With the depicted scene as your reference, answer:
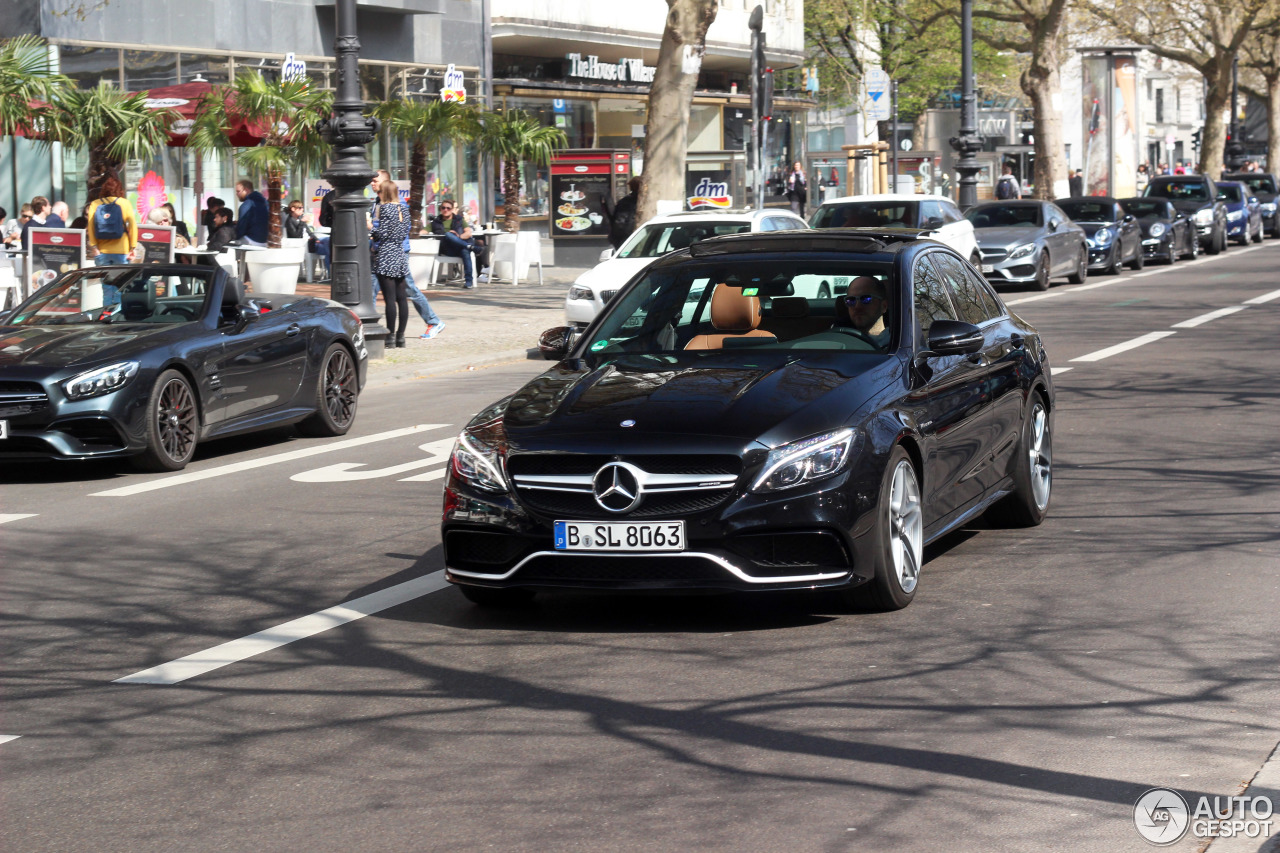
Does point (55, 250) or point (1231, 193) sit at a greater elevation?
point (1231, 193)

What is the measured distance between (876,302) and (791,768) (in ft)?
10.5

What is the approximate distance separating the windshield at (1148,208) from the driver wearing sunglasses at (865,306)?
31.1 meters

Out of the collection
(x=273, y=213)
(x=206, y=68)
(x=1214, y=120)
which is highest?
(x=1214, y=120)

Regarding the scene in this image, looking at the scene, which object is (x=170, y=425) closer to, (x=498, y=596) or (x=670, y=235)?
(x=498, y=596)

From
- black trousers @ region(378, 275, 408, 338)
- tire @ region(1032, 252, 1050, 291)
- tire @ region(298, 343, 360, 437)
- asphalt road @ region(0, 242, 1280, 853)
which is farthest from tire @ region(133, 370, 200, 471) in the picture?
tire @ region(1032, 252, 1050, 291)

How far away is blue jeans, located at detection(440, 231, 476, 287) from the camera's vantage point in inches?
1161

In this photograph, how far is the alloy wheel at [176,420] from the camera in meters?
11.7

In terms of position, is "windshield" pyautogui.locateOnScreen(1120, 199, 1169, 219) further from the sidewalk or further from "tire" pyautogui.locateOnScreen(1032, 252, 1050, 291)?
the sidewalk

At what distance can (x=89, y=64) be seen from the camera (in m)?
29.5

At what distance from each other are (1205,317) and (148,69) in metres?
17.9

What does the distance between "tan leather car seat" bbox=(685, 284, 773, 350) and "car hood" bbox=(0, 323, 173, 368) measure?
495cm

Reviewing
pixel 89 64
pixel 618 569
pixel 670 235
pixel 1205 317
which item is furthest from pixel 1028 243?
pixel 618 569

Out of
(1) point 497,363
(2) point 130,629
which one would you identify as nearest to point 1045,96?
(1) point 497,363

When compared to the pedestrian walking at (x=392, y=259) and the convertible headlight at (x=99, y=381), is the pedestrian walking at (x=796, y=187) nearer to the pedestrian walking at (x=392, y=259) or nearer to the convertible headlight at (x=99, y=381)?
the pedestrian walking at (x=392, y=259)
